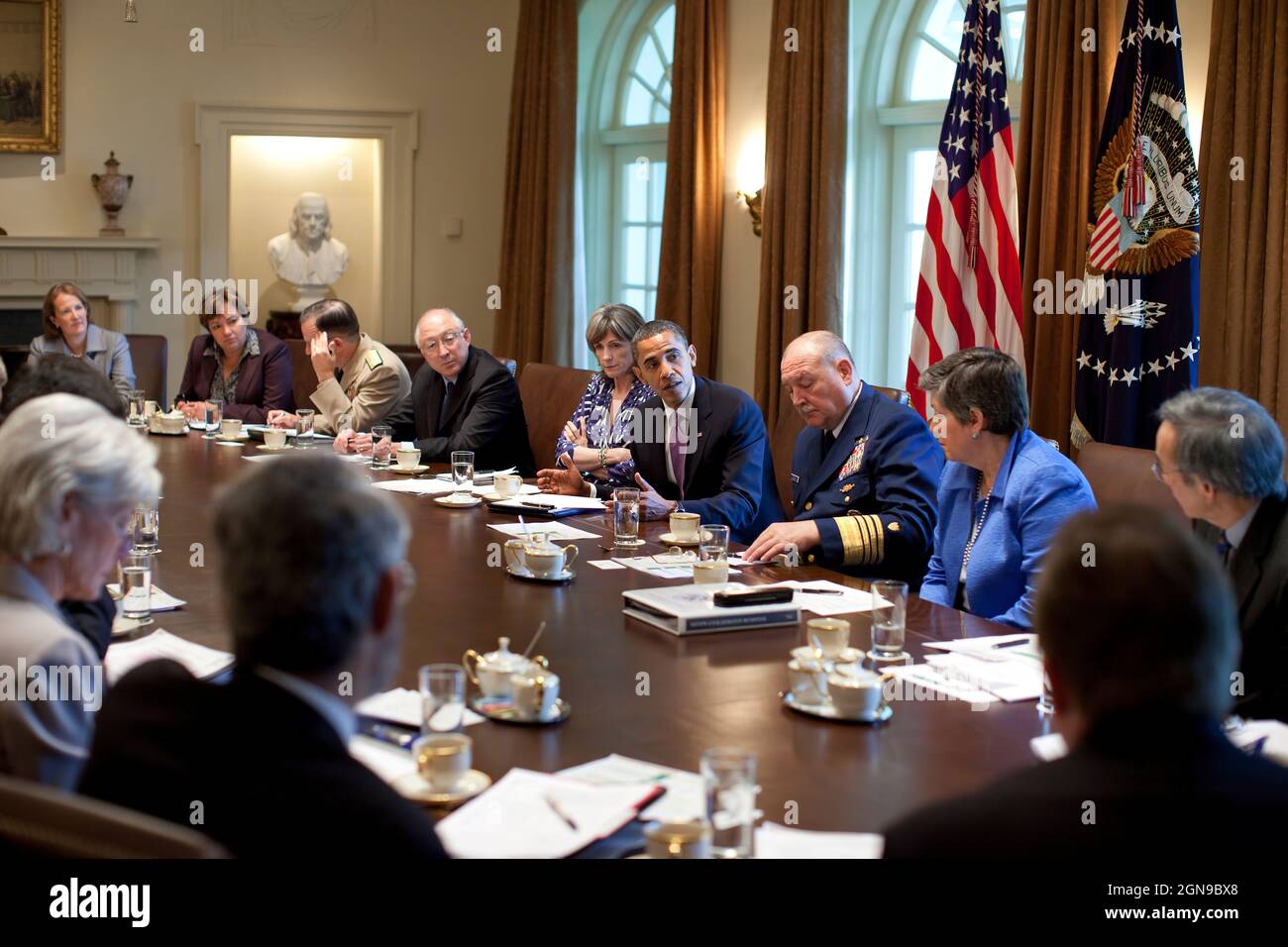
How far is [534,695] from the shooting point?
2057 mm

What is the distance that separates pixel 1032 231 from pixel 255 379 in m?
3.64

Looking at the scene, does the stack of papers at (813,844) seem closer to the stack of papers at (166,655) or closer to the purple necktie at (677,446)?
the stack of papers at (166,655)

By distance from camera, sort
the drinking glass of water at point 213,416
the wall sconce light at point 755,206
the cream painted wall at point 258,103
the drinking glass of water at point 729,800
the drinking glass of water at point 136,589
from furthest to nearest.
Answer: the cream painted wall at point 258,103
the wall sconce light at point 755,206
the drinking glass of water at point 213,416
the drinking glass of water at point 136,589
the drinking glass of water at point 729,800

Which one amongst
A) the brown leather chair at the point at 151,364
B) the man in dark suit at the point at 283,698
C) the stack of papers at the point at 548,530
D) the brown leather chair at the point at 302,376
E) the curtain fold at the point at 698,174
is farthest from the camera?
the brown leather chair at the point at 151,364

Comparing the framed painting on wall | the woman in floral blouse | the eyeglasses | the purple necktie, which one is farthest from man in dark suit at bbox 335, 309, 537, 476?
the framed painting on wall

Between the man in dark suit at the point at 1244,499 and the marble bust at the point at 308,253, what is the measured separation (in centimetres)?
782

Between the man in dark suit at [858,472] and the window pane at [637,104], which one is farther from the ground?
the window pane at [637,104]

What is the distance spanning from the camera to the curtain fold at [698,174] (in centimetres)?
743

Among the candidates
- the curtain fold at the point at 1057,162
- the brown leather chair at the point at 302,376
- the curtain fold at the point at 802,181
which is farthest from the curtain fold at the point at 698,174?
the curtain fold at the point at 1057,162

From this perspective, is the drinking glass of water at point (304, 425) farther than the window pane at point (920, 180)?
No
